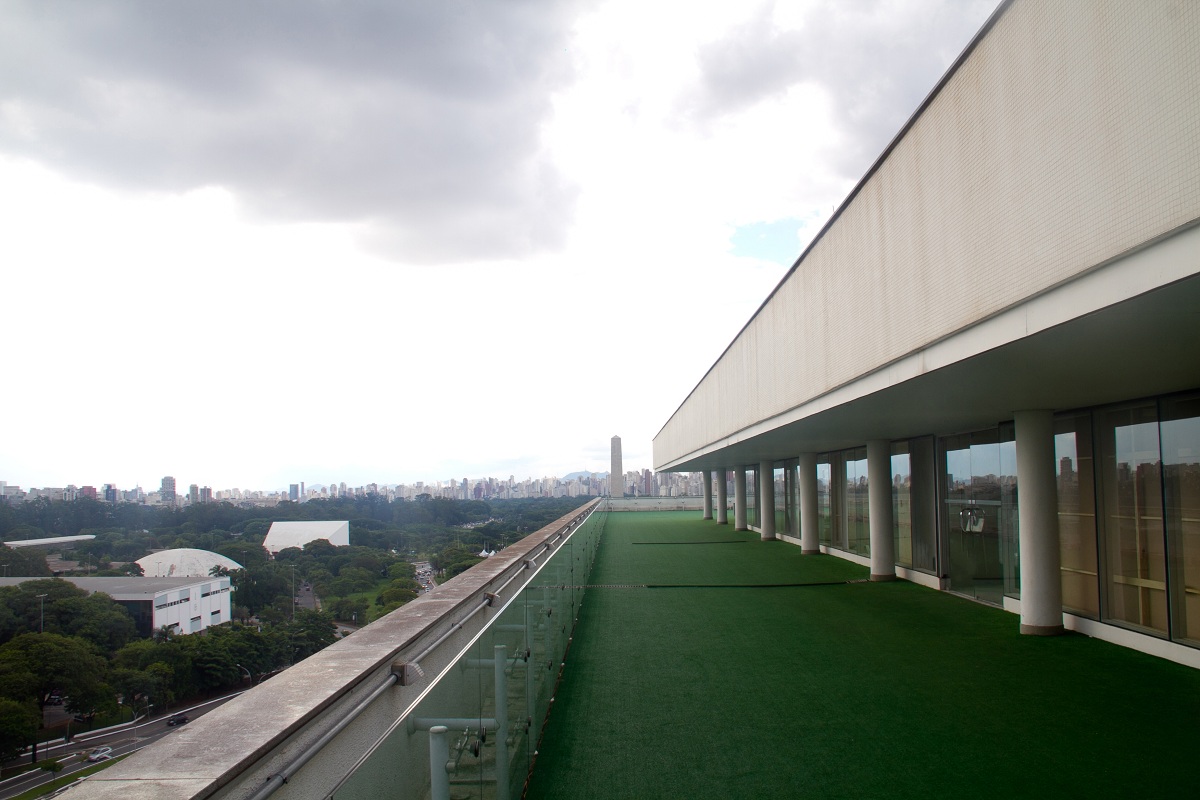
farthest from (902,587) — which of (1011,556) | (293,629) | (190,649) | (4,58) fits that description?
(4,58)

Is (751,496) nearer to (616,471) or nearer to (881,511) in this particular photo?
(881,511)

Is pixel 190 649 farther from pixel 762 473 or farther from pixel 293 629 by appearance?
pixel 762 473

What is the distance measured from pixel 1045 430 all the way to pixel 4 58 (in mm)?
11649

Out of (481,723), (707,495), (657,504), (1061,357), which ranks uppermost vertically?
(1061,357)

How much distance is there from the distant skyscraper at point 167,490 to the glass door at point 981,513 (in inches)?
1172

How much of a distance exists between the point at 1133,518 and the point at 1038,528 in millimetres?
957

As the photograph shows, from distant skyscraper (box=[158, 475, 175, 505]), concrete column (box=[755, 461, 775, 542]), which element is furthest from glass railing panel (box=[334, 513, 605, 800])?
distant skyscraper (box=[158, 475, 175, 505])

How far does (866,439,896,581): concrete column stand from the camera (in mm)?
14234

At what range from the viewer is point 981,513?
1161 centimetres

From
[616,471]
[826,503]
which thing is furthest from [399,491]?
[826,503]

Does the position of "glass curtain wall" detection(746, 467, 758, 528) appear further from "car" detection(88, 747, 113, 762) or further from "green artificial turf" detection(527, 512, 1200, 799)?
"car" detection(88, 747, 113, 762)

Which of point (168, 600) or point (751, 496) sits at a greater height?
point (168, 600)

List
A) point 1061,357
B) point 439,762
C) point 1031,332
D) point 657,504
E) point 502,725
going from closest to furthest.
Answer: point 439,762 → point 502,725 → point 1031,332 → point 1061,357 → point 657,504

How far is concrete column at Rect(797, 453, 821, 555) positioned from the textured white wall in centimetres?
1137
